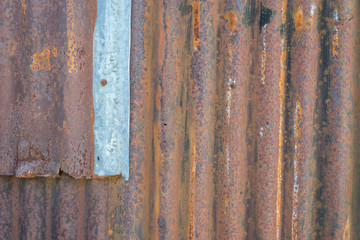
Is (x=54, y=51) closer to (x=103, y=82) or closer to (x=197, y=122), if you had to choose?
(x=103, y=82)

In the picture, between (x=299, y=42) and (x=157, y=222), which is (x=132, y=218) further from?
(x=299, y=42)

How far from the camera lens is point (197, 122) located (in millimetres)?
712

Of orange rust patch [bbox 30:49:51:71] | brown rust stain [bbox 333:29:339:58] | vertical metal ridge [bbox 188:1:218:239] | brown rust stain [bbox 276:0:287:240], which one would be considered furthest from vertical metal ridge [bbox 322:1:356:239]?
orange rust patch [bbox 30:49:51:71]

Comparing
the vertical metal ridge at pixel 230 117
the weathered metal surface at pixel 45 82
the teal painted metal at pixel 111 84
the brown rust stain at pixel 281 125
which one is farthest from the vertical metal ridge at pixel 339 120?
the weathered metal surface at pixel 45 82

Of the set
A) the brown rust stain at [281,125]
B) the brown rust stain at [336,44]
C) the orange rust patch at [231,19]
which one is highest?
the orange rust patch at [231,19]

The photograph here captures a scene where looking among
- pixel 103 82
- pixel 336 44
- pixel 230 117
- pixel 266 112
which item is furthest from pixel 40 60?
pixel 336 44

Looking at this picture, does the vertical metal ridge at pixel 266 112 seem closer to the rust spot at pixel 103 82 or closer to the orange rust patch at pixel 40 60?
the rust spot at pixel 103 82

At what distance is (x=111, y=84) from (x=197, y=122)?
28cm

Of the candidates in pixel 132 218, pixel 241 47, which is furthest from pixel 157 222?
pixel 241 47

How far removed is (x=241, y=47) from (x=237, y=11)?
0.11 m

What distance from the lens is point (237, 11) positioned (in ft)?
2.40

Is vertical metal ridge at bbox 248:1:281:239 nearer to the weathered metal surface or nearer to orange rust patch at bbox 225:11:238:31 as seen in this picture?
orange rust patch at bbox 225:11:238:31

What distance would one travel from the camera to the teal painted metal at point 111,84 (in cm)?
67

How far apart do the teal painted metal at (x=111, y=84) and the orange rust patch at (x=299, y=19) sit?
1.74 ft
